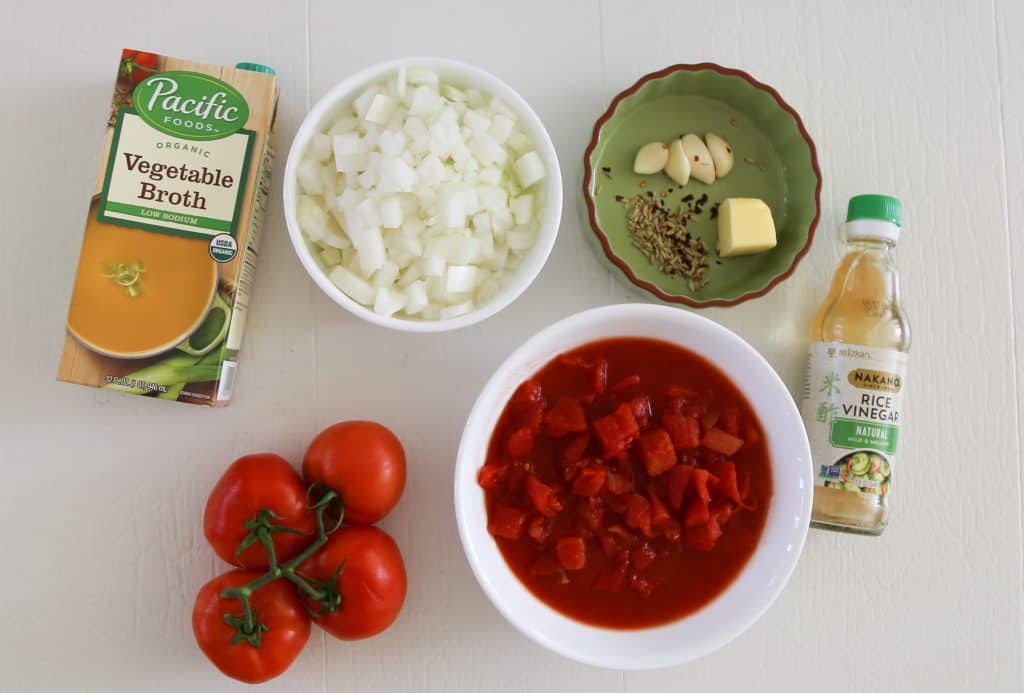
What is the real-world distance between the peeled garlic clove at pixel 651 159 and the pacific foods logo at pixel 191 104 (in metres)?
0.71

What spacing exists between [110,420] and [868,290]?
1.43 meters

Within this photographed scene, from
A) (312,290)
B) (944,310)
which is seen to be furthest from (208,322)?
(944,310)

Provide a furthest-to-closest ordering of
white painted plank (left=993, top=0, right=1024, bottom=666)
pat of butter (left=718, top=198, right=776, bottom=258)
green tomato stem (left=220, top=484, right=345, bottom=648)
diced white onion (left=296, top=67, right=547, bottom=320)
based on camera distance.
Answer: white painted plank (left=993, top=0, right=1024, bottom=666), pat of butter (left=718, top=198, right=776, bottom=258), diced white onion (left=296, top=67, right=547, bottom=320), green tomato stem (left=220, top=484, right=345, bottom=648)

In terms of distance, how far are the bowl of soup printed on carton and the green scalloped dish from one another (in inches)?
24.6

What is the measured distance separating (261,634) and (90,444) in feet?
1.67

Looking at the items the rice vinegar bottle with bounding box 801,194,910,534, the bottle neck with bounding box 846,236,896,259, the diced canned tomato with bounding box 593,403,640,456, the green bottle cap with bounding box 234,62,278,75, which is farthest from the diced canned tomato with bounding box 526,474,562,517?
the green bottle cap with bounding box 234,62,278,75

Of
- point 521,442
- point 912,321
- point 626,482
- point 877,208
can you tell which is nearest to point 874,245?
point 877,208

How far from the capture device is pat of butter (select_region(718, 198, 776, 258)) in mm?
1301

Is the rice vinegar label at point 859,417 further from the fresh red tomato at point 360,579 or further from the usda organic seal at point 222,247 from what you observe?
the usda organic seal at point 222,247

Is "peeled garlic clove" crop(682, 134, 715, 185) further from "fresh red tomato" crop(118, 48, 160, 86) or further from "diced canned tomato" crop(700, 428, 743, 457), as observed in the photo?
"fresh red tomato" crop(118, 48, 160, 86)

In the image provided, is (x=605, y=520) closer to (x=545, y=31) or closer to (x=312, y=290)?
(x=312, y=290)

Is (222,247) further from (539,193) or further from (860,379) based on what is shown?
(860,379)

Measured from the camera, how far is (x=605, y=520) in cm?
116

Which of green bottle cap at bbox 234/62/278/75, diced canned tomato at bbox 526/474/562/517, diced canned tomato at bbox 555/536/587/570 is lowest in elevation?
diced canned tomato at bbox 555/536/587/570
